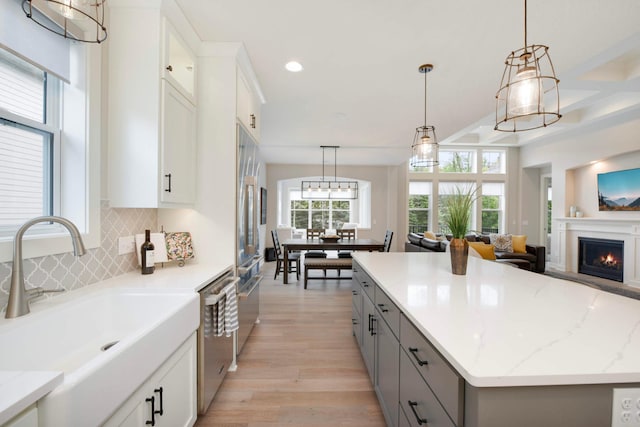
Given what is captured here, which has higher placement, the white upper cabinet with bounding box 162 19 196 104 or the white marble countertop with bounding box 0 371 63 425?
the white upper cabinet with bounding box 162 19 196 104

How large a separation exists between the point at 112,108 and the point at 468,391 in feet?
7.50

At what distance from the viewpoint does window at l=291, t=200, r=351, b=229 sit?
8.52 m

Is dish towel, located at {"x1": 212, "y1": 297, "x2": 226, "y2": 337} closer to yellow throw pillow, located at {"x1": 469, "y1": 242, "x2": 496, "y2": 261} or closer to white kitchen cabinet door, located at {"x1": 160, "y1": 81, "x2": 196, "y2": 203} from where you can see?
white kitchen cabinet door, located at {"x1": 160, "y1": 81, "x2": 196, "y2": 203}

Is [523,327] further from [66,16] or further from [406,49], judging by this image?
[406,49]

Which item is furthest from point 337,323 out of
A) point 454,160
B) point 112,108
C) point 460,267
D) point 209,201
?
point 454,160

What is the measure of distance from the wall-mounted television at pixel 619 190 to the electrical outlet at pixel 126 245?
7.70m

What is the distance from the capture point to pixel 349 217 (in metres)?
8.59

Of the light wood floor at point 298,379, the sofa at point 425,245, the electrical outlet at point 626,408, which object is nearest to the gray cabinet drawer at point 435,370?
the electrical outlet at point 626,408

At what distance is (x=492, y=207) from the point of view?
7.91 meters

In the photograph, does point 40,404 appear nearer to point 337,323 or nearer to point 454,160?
point 337,323

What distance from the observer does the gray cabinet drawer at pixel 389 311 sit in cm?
137

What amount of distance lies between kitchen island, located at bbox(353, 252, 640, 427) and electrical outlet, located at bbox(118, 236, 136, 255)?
172 centimetres

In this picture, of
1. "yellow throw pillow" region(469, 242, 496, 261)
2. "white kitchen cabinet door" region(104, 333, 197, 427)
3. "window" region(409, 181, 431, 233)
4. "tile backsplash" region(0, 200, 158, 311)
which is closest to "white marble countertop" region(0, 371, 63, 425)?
"white kitchen cabinet door" region(104, 333, 197, 427)

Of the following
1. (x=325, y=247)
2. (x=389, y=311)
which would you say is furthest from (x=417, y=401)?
(x=325, y=247)
